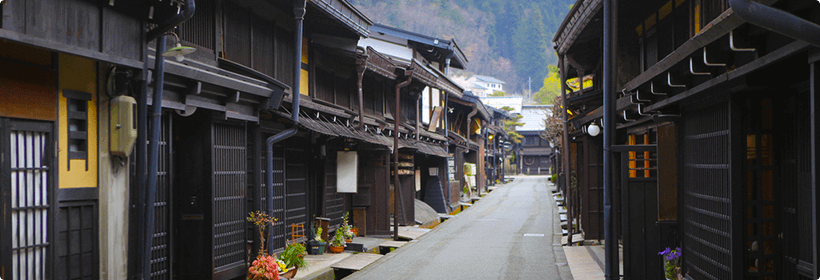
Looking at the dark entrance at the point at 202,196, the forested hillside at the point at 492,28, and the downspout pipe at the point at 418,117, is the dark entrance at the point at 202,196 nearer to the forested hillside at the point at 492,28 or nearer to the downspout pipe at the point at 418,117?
the downspout pipe at the point at 418,117

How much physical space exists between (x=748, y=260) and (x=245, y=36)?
11.0 m

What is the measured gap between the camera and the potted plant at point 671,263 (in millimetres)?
9578

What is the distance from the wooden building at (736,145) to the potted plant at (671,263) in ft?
0.54

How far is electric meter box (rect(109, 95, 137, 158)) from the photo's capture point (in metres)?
8.34

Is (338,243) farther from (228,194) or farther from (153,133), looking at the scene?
(153,133)

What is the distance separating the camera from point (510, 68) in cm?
15062

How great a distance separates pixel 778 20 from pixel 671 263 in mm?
6301

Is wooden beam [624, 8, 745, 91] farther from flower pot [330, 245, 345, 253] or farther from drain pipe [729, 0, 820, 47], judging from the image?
flower pot [330, 245, 345, 253]

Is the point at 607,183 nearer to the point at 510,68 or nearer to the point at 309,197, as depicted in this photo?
the point at 309,197

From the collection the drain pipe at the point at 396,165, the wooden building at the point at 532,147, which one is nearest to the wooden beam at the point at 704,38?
the drain pipe at the point at 396,165

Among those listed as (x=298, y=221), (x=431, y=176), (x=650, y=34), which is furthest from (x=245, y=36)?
(x=431, y=176)

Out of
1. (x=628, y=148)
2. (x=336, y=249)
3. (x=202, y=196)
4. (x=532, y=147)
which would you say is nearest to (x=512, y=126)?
(x=532, y=147)

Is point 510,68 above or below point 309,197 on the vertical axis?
above

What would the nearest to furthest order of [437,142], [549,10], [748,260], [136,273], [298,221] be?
[748,260]
[136,273]
[298,221]
[437,142]
[549,10]
